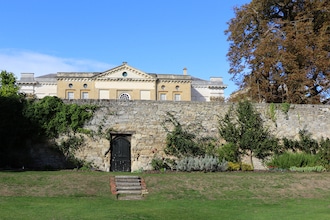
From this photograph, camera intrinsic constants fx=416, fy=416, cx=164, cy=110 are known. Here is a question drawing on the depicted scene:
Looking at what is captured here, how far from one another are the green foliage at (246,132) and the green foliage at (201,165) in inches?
98.7

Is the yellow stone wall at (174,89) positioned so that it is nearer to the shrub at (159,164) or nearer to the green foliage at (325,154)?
the shrub at (159,164)

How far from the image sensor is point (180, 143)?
21312 mm

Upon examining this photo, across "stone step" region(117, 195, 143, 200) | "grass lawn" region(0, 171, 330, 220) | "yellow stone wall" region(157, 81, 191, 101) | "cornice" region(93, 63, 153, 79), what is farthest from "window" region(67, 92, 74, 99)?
"stone step" region(117, 195, 143, 200)

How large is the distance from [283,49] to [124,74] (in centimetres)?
3009

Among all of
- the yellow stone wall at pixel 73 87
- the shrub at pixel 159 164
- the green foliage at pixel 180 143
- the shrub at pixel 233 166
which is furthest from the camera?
the yellow stone wall at pixel 73 87

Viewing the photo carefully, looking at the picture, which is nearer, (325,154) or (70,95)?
(325,154)

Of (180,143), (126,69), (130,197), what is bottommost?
(130,197)

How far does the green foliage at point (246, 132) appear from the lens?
21.7 metres

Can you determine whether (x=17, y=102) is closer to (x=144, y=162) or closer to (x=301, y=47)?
(x=144, y=162)

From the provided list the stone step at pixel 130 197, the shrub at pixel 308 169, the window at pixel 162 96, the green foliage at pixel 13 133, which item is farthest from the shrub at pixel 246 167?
the window at pixel 162 96

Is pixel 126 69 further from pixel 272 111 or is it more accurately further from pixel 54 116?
pixel 54 116

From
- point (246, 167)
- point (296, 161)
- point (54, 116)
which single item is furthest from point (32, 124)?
point (296, 161)

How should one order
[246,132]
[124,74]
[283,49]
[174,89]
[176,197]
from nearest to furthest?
[176,197] → [246,132] → [283,49] → [124,74] → [174,89]

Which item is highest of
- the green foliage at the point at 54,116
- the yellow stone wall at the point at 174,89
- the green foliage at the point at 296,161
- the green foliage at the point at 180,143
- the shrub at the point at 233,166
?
the yellow stone wall at the point at 174,89
